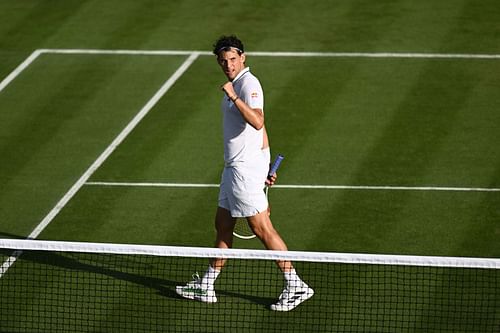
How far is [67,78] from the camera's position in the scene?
20281 millimetres

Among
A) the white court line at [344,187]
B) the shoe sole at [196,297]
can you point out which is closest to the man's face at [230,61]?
the shoe sole at [196,297]

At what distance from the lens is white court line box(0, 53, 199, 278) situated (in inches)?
598

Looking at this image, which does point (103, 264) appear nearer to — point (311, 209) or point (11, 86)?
point (311, 209)

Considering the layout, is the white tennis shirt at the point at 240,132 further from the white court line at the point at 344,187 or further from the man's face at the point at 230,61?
the white court line at the point at 344,187

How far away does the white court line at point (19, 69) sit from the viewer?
2031cm

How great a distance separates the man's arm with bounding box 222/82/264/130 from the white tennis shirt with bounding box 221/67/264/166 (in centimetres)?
19

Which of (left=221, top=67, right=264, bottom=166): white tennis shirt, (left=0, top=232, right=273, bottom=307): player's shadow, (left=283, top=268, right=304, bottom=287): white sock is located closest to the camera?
(left=221, top=67, right=264, bottom=166): white tennis shirt

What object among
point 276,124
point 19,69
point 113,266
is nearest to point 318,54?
point 276,124

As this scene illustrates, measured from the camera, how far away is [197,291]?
43.6 ft

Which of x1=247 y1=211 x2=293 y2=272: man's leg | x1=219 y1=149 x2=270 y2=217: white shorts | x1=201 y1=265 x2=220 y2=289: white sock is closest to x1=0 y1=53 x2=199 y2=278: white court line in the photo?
x1=201 y1=265 x2=220 y2=289: white sock

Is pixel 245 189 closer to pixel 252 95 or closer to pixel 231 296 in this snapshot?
pixel 252 95

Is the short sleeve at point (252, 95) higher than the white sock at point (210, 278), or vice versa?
the short sleeve at point (252, 95)

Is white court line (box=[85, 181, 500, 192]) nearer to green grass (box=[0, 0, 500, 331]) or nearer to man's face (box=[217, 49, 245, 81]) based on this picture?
green grass (box=[0, 0, 500, 331])

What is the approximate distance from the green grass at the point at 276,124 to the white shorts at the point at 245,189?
1042 mm
